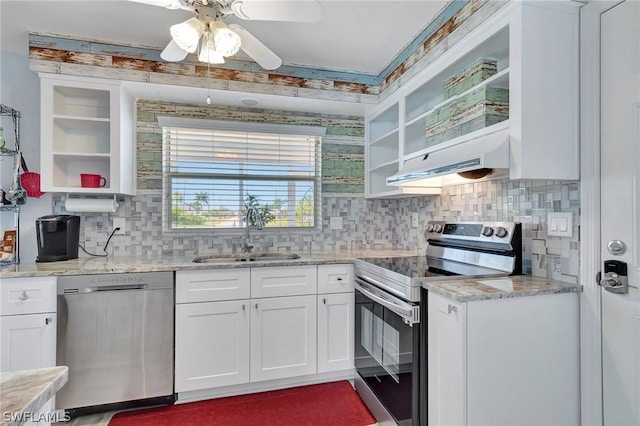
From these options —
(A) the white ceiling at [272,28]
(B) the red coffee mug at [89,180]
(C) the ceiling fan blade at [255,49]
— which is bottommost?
(B) the red coffee mug at [89,180]

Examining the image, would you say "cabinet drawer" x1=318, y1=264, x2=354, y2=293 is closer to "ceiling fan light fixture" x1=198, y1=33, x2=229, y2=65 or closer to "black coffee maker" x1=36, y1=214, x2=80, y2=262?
"ceiling fan light fixture" x1=198, y1=33, x2=229, y2=65

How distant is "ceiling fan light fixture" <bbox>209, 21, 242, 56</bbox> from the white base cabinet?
137 cm

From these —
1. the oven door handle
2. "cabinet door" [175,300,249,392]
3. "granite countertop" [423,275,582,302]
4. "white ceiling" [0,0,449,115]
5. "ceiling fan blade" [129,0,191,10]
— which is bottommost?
"cabinet door" [175,300,249,392]

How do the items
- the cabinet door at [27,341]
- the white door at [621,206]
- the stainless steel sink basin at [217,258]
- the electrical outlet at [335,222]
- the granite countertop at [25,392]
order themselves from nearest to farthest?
the granite countertop at [25,392] → the white door at [621,206] → the cabinet door at [27,341] → the stainless steel sink basin at [217,258] → the electrical outlet at [335,222]

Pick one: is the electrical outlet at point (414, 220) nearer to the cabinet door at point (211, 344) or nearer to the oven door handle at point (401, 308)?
the oven door handle at point (401, 308)

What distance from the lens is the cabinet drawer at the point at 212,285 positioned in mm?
2135

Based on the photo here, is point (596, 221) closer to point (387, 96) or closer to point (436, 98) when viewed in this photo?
point (436, 98)

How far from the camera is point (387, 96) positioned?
2635mm

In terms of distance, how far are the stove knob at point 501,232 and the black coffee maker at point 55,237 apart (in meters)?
2.78

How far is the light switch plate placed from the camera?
1.53m

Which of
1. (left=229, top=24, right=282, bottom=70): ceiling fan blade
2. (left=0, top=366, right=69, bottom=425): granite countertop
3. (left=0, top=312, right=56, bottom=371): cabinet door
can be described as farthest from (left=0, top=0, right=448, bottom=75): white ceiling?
(left=0, top=366, right=69, bottom=425): granite countertop

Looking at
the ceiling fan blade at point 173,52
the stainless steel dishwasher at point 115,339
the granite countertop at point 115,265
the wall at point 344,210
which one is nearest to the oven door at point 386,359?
the granite countertop at point 115,265

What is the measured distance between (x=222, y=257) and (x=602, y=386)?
7.91 ft

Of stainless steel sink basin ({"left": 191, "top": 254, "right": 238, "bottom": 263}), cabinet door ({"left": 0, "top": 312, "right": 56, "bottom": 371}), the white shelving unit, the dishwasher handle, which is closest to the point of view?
cabinet door ({"left": 0, "top": 312, "right": 56, "bottom": 371})
